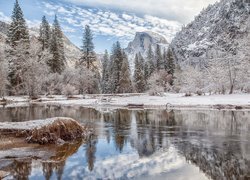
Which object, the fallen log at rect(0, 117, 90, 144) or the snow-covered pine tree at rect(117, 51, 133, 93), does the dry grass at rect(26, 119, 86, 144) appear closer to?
the fallen log at rect(0, 117, 90, 144)

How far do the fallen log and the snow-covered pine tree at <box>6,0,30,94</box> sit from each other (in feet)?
145

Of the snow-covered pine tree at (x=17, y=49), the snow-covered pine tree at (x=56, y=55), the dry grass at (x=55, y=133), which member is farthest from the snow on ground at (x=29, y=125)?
the snow-covered pine tree at (x=56, y=55)

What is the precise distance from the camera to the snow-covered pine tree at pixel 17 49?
6112 centimetres

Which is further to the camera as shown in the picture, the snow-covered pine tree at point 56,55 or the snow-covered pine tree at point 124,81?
the snow-covered pine tree at point 124,81

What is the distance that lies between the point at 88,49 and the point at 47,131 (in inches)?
3046

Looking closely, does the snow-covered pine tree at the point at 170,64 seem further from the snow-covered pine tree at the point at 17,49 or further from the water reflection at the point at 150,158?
the water reflection at the point at 150,158

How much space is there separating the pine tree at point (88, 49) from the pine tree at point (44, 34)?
1177cm

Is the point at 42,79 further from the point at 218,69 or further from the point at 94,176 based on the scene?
the point at 94,176

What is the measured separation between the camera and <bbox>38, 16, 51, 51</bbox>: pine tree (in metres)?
81.2

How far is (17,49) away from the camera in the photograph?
61.0 metres

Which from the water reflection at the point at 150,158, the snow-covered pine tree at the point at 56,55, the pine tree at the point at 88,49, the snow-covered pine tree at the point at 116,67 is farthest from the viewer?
the snow-covered pine tree at the point at 116,67

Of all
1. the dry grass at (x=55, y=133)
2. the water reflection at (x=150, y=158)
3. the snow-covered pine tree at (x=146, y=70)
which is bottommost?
the water reflection at (x=150, y=158)

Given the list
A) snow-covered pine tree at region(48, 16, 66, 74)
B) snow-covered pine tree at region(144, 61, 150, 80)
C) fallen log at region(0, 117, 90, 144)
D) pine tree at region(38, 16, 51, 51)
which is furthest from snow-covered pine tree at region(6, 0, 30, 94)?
snow-covered pine tree at region(144, 61, 150, 80)

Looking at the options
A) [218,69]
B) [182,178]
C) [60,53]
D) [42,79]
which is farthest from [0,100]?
[182,178]
